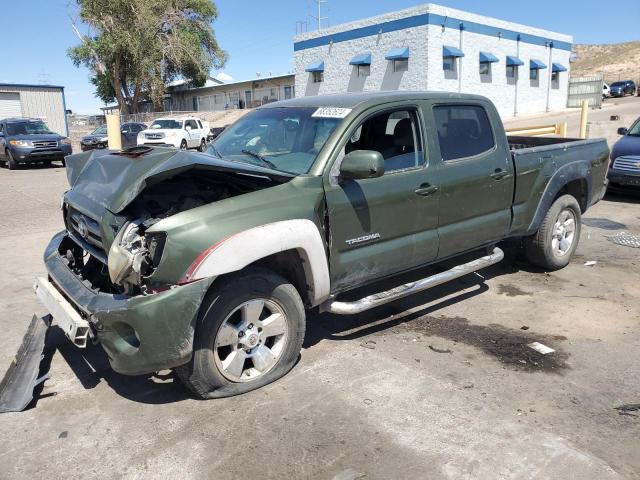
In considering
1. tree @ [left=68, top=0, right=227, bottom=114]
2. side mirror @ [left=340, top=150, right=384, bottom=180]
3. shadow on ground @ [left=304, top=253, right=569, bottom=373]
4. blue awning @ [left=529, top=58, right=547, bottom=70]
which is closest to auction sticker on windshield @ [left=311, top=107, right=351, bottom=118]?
side mirror @ [left=340, top=150, right=384, bottom=180]

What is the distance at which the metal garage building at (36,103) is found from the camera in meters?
33.3

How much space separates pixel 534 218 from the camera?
18.1 ft

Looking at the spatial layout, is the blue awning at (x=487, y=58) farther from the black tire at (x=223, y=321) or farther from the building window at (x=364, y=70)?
the black tire at (x=223, y=321)

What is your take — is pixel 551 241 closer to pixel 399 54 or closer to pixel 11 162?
pixel 11 162

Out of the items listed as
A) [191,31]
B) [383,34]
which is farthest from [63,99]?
[383,34]

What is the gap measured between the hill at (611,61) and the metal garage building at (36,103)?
62.4 metres

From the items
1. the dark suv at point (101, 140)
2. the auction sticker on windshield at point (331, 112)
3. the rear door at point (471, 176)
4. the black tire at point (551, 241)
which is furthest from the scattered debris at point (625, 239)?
the dark suv at point (101, 140)

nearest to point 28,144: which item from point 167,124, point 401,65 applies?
point 167,124

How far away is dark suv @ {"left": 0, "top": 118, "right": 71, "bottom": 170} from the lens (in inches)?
719

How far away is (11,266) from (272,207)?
15.5 ft

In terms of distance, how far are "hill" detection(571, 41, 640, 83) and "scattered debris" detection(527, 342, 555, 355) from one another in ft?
241

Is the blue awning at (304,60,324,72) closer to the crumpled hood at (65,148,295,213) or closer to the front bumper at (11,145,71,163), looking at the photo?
the front bumper at (11,145,71,163)

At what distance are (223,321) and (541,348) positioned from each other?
2.51 meters

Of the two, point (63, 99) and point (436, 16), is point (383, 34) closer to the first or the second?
point (436, 16)
